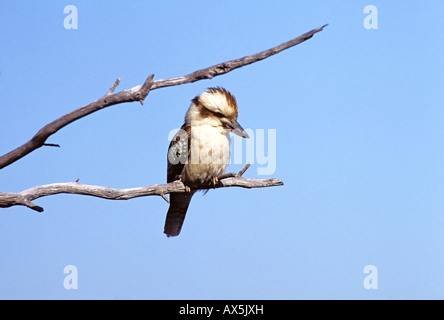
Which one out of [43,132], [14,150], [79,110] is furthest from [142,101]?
[14,150]

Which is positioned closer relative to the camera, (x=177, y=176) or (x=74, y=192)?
(x=74, y=192)

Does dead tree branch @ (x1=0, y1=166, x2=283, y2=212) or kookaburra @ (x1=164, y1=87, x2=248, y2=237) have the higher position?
kookaburra @ (x1=164, y1=87, x2=248, y2=237)

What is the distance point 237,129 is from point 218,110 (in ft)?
0.94

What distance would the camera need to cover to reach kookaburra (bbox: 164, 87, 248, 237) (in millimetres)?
5996

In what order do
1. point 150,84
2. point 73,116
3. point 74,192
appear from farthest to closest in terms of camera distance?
point 74,192, point 73,116, point 150,84

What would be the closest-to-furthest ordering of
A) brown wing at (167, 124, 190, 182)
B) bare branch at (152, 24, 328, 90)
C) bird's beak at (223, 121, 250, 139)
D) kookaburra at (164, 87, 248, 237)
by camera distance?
bare branch at (152, 24, 328, 90) → bird's beak at (223, 121, 250, 139) → kookaburra at (164, 87, 248, 237) → brown wing at (167, 124, 190, 182)

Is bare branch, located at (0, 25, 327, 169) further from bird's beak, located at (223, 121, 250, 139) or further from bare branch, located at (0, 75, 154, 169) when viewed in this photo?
bird's beak, located at (223, 121, 250, 139)

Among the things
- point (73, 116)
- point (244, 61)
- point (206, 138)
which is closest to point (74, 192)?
point (73, 116)

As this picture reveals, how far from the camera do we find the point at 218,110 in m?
6.00

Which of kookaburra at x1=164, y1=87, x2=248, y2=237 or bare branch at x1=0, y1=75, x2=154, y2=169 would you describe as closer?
bare branch at x1=0, y1=75, x2=154, y2=169

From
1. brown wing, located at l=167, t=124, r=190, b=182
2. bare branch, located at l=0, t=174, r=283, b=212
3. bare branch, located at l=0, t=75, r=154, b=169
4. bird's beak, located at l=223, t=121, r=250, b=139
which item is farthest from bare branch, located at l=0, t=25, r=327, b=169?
brown wing, located at l=167, t=124, r=190, b=182

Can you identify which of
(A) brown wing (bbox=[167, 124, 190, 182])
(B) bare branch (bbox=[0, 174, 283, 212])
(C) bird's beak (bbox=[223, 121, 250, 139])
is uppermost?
(C) bird's beak (bbox=[223, 121, 250, 139])

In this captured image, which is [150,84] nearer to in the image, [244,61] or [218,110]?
[244,61]
